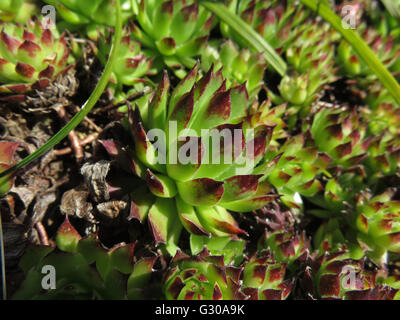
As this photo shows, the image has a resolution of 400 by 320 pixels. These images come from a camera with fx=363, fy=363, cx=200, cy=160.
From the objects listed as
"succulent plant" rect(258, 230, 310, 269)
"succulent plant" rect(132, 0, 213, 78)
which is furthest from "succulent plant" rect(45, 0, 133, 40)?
"succulent plant" rect(258, 230, 310, 269)

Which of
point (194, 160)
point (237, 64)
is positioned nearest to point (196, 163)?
point (194, 160)

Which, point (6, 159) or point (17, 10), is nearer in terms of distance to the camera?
point (6, 159)

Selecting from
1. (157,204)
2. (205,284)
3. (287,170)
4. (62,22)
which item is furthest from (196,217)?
(62,22)

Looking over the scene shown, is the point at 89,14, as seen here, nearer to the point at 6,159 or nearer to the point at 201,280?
the point at 6,159

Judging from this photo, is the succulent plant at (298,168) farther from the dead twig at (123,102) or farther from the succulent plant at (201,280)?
the dead twig at (123,102)

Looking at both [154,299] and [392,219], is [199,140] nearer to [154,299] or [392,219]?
[154,299]

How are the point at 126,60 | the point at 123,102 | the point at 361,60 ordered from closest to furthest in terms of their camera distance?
the point at 126,60, the point at 123,102, the point at 361,60

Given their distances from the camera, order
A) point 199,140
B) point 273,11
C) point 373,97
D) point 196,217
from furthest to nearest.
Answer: point 373,97
point 273,11
point 196,217
point 199,140
